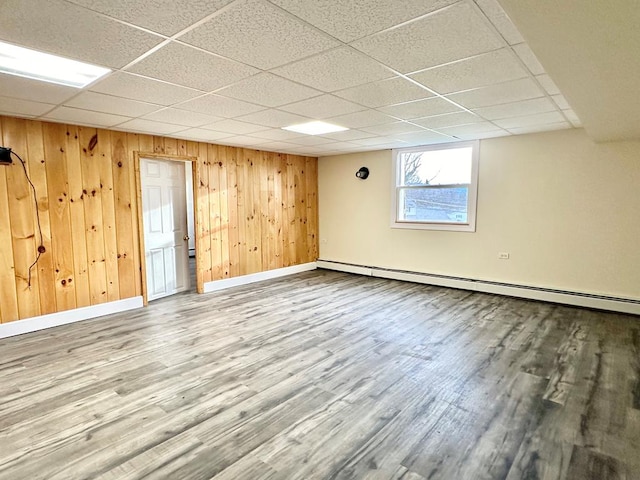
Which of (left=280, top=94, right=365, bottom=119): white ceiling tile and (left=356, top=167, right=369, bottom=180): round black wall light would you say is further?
(left=356, top=167, right=369, bottom=180): round black wall light

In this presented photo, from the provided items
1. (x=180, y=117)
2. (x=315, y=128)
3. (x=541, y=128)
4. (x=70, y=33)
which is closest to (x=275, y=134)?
(x=315, y=128)

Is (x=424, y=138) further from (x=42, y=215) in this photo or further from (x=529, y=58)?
(x=42, y=215)

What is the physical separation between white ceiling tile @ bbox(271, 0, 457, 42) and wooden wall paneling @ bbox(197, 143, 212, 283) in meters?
4.01

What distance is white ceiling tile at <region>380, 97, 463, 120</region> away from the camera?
128 inches

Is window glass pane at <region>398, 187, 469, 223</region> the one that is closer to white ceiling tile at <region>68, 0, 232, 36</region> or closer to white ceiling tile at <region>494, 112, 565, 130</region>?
white ceiling tile at <region>494, 112, 565, 130</region>

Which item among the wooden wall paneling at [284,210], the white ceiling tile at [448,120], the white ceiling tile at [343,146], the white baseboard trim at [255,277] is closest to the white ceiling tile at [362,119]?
the white ceiling tile at [448,120]

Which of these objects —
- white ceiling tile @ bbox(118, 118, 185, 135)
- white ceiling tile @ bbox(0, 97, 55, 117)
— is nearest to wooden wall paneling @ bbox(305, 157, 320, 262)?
white ceiling tile @ bbox(118, 118, 185, 135)

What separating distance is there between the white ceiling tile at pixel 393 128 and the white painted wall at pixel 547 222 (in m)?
1.49

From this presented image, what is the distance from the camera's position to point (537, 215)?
4875 millimetres

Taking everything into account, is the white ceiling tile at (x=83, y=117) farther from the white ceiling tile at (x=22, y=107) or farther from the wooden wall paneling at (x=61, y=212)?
the wooden wall paneling at (x=61, y=212)

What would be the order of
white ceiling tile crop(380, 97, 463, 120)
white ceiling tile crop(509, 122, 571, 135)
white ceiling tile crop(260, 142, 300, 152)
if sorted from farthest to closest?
1. white ceiling tile crop(260, 142, 300, 152)
2. white ceiling tile crop(509, 122, 571, 135)
3. white ceiling tile crop(380, 97, 463, 120)

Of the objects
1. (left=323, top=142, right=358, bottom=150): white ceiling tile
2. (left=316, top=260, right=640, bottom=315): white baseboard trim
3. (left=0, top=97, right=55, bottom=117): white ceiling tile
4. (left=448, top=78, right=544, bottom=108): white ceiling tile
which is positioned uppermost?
(left=448, top=78, right=544, bottom=108): white ceiling tile

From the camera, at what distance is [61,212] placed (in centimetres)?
410

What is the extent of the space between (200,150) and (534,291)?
17.4 ft
